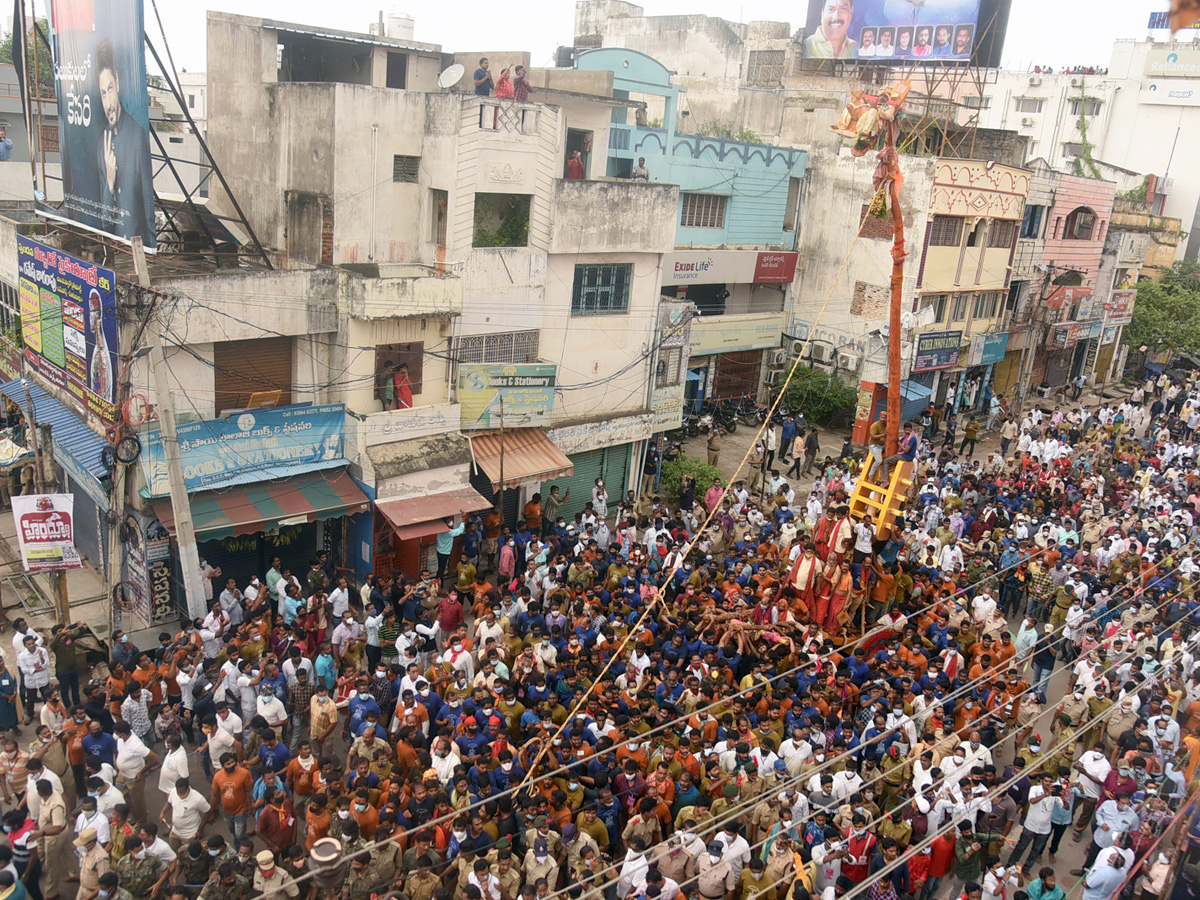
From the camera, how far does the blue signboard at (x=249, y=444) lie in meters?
14.0

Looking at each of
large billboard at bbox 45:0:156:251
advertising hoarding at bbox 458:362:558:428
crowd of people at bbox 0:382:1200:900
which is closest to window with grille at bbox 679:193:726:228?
advertising hoarding at bbox 458:362:558:428

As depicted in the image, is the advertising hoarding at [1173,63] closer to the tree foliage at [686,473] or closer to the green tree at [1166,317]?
the green tree at [1166,317]

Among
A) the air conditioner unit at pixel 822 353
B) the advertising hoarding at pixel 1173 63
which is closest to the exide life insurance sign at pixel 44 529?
the air conditioner unit at pixel 822 353

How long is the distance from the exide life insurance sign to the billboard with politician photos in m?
26.2

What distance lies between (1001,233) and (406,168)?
1975cm

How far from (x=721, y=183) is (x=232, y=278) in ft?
47.8

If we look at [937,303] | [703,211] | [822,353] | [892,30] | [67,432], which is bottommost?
[822,353]

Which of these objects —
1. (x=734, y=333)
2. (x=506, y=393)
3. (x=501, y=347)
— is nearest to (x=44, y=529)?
(x=506, y=393)

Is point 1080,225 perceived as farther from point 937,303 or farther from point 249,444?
point 249,444

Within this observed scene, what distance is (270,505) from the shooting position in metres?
14.9

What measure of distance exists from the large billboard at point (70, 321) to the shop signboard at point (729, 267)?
1306 centimetres

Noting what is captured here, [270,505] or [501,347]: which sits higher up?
[501,347]

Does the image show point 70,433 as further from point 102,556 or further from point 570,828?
point 570,828

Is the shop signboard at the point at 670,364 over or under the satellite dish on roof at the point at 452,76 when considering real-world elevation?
under
